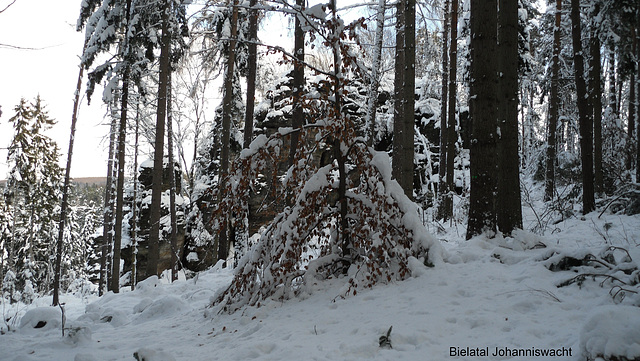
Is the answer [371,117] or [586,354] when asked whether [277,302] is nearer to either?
[586,354]

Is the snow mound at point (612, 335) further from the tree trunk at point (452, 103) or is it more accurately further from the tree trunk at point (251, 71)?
the tree trunk at point (452, 103)

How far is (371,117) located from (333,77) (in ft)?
20.1

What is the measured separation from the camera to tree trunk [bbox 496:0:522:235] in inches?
232

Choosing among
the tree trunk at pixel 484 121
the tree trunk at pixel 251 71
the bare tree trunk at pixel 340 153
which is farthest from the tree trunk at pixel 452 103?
the bare tree trunk at pixel 340 153

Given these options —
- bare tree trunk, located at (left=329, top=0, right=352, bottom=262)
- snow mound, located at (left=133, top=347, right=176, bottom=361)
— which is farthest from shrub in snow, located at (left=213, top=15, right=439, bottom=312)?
snow mound, located at (left=133, top=347, right=176, bottom=361)

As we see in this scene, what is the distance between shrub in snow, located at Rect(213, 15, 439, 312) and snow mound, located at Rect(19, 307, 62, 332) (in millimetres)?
2458

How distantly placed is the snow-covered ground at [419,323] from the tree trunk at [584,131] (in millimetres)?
4084

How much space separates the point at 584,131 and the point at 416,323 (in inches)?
373

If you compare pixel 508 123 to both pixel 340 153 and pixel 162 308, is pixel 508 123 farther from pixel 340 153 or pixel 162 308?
pixel 162 308

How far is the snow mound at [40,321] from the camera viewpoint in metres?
4.92

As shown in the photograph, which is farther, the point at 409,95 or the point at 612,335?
the point at 409,95

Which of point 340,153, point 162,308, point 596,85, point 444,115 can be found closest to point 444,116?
point 444,115

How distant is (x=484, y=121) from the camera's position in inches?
213

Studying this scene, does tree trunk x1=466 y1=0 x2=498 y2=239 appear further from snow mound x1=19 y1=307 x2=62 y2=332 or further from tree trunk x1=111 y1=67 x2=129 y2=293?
tree trunk x1=111 y1=67 x2=129 y2=293
